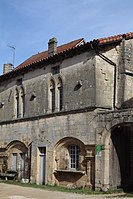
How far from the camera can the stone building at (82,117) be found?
646 inches

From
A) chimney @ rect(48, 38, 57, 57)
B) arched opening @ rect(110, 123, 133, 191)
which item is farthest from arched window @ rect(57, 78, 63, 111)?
arched opening @ rect(110, 123, 133, 191)

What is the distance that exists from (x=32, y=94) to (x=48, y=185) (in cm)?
604

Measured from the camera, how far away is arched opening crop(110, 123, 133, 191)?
646 inches

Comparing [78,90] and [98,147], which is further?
[78,90]

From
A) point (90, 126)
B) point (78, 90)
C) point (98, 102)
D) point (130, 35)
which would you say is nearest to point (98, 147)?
point (90, 126)

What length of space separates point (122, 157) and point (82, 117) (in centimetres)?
290

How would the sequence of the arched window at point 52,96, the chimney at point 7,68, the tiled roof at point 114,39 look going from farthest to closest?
the chimney at point 7,68 < the arched window at point 52,96 < the tiled roof at point 114,39

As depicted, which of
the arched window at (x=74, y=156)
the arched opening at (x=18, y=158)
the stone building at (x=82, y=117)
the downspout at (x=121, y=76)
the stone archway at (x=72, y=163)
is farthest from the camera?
the arched opening at (x=18, y=158)

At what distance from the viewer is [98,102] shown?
1688 cm

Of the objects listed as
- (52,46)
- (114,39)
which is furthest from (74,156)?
(52,46)

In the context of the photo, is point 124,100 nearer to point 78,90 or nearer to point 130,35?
point 78,90

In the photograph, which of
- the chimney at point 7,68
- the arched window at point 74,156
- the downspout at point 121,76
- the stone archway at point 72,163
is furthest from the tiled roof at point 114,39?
the chimney at point 7,68

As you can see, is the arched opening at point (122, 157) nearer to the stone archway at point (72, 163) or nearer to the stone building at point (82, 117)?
the stone building at point (82, 117)

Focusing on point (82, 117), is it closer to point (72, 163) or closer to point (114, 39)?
point (72, 163)
